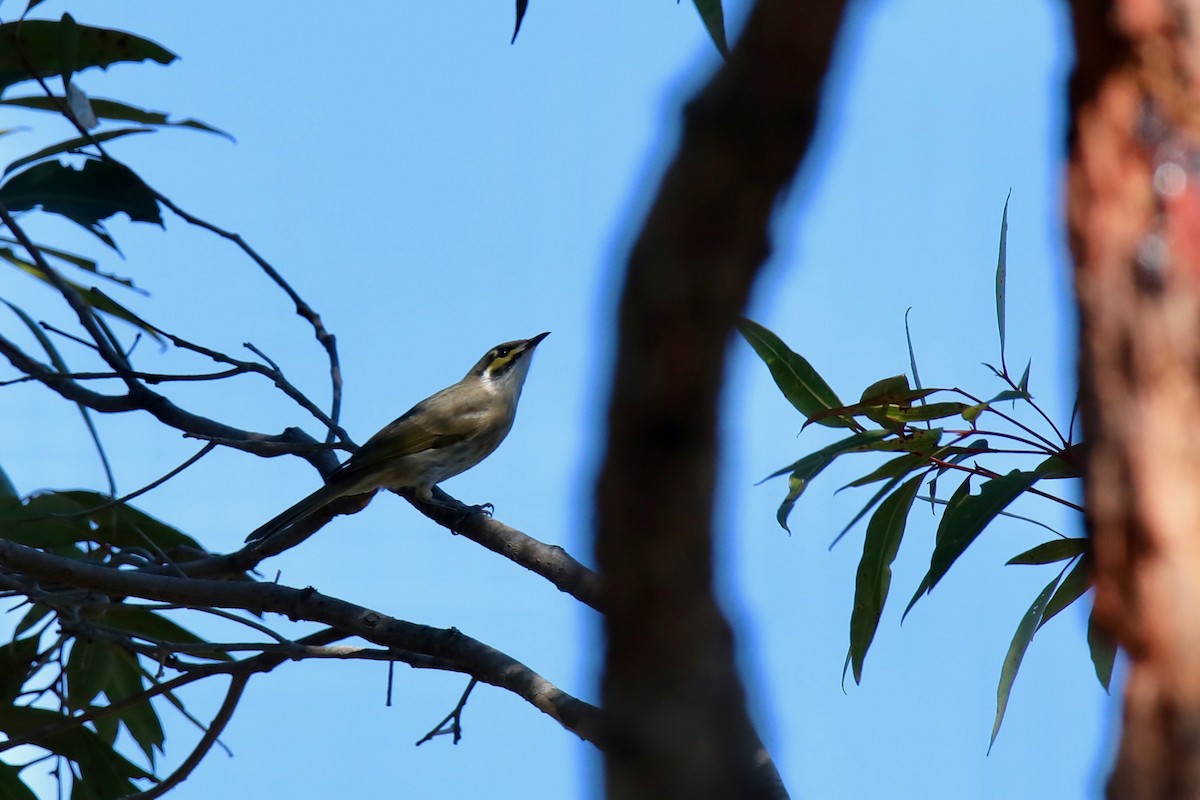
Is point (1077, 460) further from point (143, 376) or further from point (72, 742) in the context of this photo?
point (72, 742)

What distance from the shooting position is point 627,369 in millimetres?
788

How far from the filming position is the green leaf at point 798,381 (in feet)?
9.68

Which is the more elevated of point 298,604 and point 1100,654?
point 298,604

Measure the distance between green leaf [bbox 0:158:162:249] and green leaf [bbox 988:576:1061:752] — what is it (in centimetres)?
311

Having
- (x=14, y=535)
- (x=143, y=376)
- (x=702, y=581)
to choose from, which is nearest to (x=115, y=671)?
(x=14, y=535)

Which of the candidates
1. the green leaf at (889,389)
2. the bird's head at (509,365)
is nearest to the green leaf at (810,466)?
the green leaf at (889,389)

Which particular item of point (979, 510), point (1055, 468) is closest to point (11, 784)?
point (979, 510)

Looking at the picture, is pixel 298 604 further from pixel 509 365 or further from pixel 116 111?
pixel 509 365

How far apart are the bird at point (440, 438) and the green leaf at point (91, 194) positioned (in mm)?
1138

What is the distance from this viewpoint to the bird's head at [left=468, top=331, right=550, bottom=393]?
696 centimetres

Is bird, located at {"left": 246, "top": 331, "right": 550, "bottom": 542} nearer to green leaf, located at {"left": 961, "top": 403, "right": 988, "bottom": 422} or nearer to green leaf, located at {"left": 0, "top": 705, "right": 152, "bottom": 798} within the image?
green leaf, located at {"left": 0, "top": 705, "right": 152, "bottom": 798}

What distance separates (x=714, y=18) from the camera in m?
2.33

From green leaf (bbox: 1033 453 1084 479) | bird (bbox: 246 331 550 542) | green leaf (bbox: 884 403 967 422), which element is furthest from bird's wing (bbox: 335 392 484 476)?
green leaf (bbox: 1033 453 1084 479)

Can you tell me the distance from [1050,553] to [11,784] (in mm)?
3097
